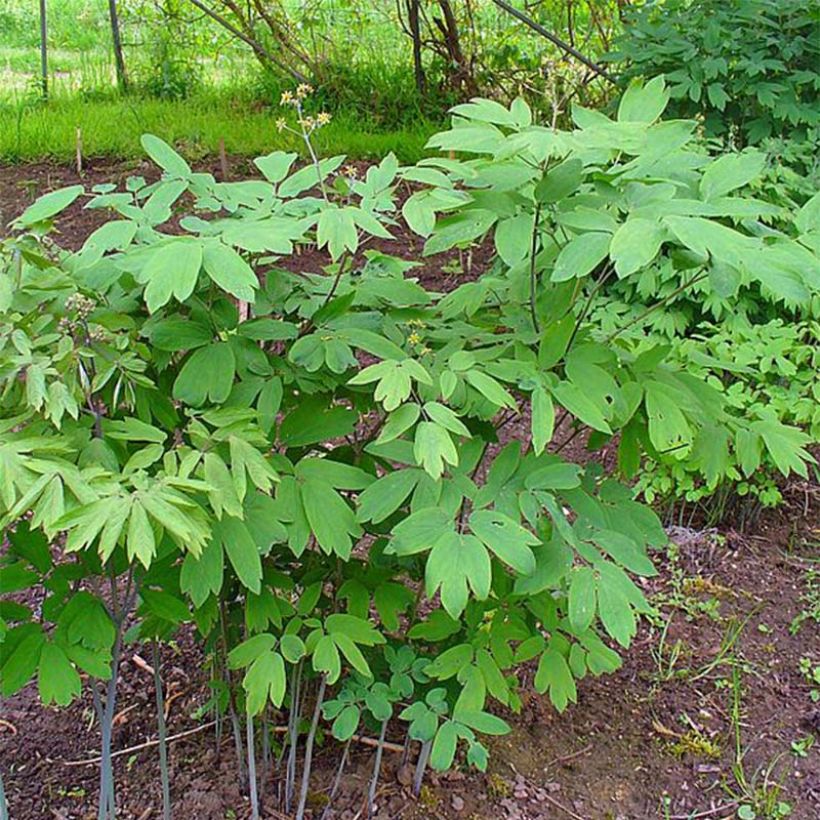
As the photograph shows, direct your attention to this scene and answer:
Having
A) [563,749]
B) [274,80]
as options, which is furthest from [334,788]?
[274,80]

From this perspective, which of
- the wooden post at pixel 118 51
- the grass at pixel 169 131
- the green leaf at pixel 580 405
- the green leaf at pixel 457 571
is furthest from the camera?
the wooden post at pixel 118 51

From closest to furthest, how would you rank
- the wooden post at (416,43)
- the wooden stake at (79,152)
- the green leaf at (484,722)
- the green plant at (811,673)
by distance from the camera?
1. the green leaf at (484,722)
2. the green plant at (811,673)
3. the wooden stake at (79,152)
4. the wooden post at (416,43)

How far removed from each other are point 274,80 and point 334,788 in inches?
204

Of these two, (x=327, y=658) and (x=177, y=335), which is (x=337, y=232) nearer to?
(x=177, y=335)

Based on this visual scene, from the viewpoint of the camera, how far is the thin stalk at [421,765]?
2.19 meters

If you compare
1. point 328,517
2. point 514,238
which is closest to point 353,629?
point 328,517

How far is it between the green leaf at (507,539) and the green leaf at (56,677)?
68 centimetres

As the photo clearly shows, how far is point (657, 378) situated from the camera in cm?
183

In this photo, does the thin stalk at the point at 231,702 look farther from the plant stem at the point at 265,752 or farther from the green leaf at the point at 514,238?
the green leaf at the point at 514,238

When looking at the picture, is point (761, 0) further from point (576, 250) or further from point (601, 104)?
point (576, 250)

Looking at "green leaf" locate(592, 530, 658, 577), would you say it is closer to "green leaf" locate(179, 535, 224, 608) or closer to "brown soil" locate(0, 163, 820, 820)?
"green leaf" locate(179, 535, 224, 608)

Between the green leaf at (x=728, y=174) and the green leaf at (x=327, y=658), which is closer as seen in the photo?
the green leaf at (x=728, y=174)

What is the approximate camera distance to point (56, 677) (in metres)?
1.66

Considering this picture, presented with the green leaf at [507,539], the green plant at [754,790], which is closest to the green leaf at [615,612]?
the green leaf at [507,539]
